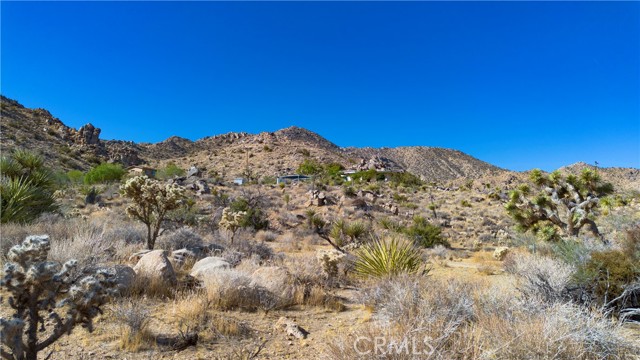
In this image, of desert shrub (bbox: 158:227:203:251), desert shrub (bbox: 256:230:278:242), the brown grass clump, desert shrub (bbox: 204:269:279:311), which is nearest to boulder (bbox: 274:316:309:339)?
desert shrub (bbox: 204:269:279:311)

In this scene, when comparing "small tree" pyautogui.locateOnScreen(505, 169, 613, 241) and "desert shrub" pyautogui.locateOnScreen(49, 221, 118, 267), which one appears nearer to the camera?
"desert shrub" pyautogui.locateOnScreen(49, 221, 118, 267)

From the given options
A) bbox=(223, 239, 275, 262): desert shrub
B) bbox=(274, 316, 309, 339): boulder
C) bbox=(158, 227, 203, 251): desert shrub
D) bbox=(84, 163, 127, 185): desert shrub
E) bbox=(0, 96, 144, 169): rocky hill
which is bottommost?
bbox=(274, 316, 309, 339): boulder

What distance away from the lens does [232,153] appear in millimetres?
65250

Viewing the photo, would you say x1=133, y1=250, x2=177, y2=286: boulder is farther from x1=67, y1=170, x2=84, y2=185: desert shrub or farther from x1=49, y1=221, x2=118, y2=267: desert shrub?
x1=67, y1=170, x2=84, y2=185: desert shrub

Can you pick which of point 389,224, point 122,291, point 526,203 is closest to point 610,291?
point 122,291

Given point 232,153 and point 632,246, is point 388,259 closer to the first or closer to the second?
point 632,246

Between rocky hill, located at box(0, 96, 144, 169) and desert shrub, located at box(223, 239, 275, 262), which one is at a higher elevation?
rocky hill, located at box(0, 96, 144, 169)

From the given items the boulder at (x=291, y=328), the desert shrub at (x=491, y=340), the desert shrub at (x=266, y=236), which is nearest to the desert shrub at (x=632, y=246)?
the desert shrub at (x=491, y=340)

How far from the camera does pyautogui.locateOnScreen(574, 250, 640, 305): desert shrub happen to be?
5.46m

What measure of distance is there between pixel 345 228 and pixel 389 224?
131 inches

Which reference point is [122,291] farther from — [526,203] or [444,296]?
[526,203]

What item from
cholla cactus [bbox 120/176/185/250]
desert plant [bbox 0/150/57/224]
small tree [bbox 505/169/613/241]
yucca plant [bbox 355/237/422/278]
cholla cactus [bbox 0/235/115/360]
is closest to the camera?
cholla cactus [bbox 0/235/115/360]

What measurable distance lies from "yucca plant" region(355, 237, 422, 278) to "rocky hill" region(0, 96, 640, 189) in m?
30.5

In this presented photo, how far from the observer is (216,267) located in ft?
22.1
